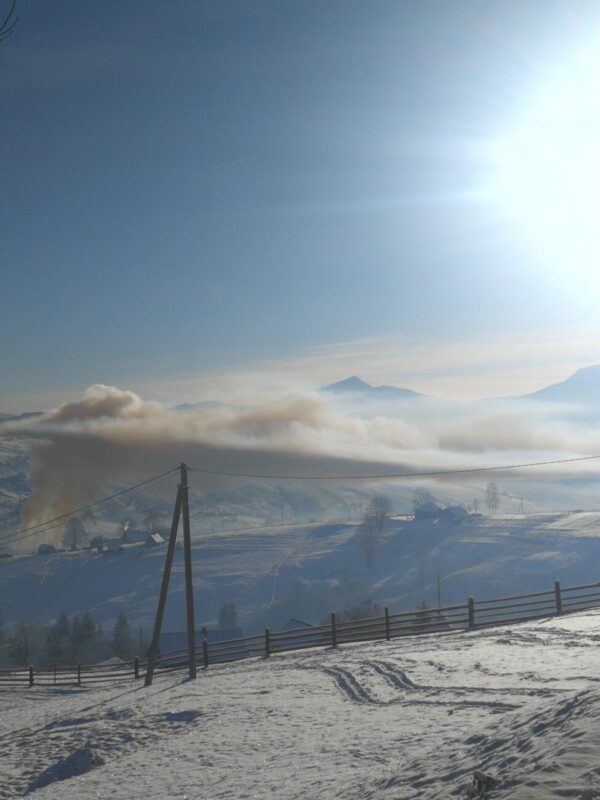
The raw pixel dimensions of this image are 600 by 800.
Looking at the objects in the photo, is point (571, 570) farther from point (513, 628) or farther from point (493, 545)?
point (513, 628)

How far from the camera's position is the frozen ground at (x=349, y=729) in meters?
10.2

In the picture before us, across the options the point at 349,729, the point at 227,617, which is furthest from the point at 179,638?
the point at 227,617

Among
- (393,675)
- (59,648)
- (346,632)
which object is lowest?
(59,648)

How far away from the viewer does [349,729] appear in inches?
656

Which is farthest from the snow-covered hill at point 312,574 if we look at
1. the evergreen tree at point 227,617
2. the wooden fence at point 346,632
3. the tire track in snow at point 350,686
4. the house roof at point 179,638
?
the tire track in snow at point 350,686

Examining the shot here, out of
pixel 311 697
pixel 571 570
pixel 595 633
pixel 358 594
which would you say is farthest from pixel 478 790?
pixel 571 570

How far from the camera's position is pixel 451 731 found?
1444 cm

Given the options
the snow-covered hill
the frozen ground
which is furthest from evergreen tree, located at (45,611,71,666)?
the frozen ground

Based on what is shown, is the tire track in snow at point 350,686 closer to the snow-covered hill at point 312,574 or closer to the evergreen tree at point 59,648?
the evergreen tree at point 59,648

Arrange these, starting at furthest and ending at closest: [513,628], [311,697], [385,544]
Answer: [385,544] → [513,628] → [311,697]

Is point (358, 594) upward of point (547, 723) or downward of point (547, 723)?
Result: downward

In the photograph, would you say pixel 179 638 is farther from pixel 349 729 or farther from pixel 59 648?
pixel 349 729

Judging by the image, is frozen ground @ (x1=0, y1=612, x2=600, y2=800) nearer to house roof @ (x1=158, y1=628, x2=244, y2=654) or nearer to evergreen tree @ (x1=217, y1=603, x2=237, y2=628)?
house roof @ (x1=158, y1=628, x2=244, y2=654)

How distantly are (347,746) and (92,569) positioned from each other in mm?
173181
